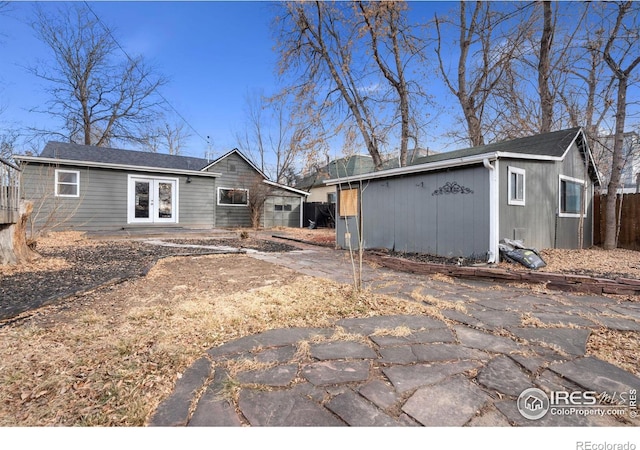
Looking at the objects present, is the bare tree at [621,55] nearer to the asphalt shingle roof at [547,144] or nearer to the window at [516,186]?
the asphalt shingle roof at [547,144]

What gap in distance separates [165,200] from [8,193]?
26.0ft

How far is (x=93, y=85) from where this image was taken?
766 inches

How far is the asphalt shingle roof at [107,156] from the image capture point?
11.4 m

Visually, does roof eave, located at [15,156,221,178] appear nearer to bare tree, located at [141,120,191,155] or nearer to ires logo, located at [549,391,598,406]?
bare tree, located at [141,120,191,155]

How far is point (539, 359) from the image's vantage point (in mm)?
2016

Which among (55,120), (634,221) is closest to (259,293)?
(634,221)

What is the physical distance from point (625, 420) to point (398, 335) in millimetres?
1259

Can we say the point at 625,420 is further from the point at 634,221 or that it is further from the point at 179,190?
the point at 179,190

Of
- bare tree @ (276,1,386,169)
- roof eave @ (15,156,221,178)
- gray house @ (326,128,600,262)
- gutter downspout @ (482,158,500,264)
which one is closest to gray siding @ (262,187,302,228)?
roof eave @ (15,156,221,178)

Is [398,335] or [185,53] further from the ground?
[185,53]

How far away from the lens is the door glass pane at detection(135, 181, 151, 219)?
1183cm

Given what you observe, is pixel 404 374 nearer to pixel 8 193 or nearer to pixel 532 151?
pixel 8 193

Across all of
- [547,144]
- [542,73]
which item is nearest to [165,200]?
[547,144]

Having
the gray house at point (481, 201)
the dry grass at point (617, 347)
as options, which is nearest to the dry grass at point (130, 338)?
the dry grass at point (617, 347)
